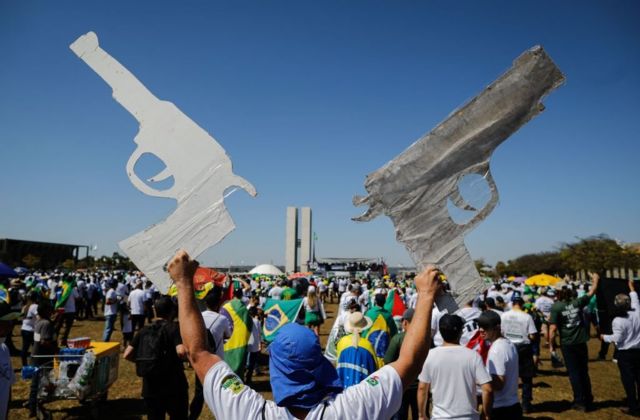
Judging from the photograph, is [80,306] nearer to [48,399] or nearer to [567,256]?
[48,399]

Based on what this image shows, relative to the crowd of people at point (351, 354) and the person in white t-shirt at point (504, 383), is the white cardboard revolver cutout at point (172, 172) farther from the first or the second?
the person in white t-shirt at point (504, 383)

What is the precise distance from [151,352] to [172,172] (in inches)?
104

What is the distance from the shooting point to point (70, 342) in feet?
19.5

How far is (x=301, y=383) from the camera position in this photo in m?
Answer: 1.57

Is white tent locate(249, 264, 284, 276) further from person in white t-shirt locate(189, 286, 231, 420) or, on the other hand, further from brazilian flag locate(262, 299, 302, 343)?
person in white t-shirt locate(189, 286, 231, 420)

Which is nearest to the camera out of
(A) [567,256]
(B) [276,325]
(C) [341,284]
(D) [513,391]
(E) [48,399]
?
(D) [513,391]

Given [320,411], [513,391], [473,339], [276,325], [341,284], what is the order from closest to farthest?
[320,411] → [513,391] → [473,339] → [276,325] → [341,284]

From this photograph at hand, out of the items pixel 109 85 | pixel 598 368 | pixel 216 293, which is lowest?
pixel 598 368

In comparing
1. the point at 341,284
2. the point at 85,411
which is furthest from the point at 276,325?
the point at 341,284

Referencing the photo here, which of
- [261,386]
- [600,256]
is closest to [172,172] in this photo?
[261,386]

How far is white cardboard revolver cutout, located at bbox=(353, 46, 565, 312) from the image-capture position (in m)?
2.31

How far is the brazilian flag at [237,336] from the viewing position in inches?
243

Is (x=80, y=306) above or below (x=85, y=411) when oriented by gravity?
above

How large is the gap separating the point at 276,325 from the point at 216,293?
112 inches
